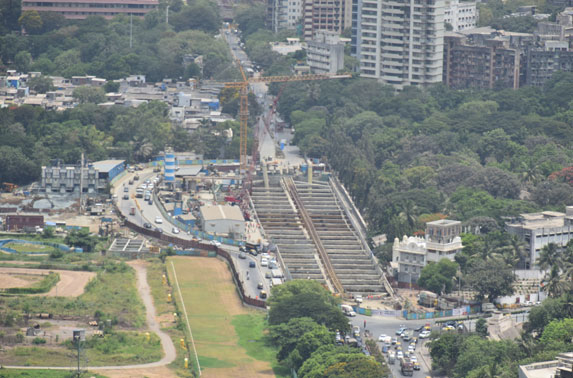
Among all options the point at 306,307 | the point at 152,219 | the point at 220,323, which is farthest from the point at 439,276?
the point at 152,219

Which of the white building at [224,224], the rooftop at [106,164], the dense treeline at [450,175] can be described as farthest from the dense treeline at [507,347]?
the rooftop at [106,164]

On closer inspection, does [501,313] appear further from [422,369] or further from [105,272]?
[105,272]

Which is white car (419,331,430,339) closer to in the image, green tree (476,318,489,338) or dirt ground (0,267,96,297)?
green tree (476,318,489,338)

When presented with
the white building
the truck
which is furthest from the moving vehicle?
the white building

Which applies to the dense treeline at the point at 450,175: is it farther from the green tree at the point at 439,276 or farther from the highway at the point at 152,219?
the highway at the point at 152,219

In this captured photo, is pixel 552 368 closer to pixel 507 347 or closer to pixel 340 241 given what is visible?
pixel 507 347
